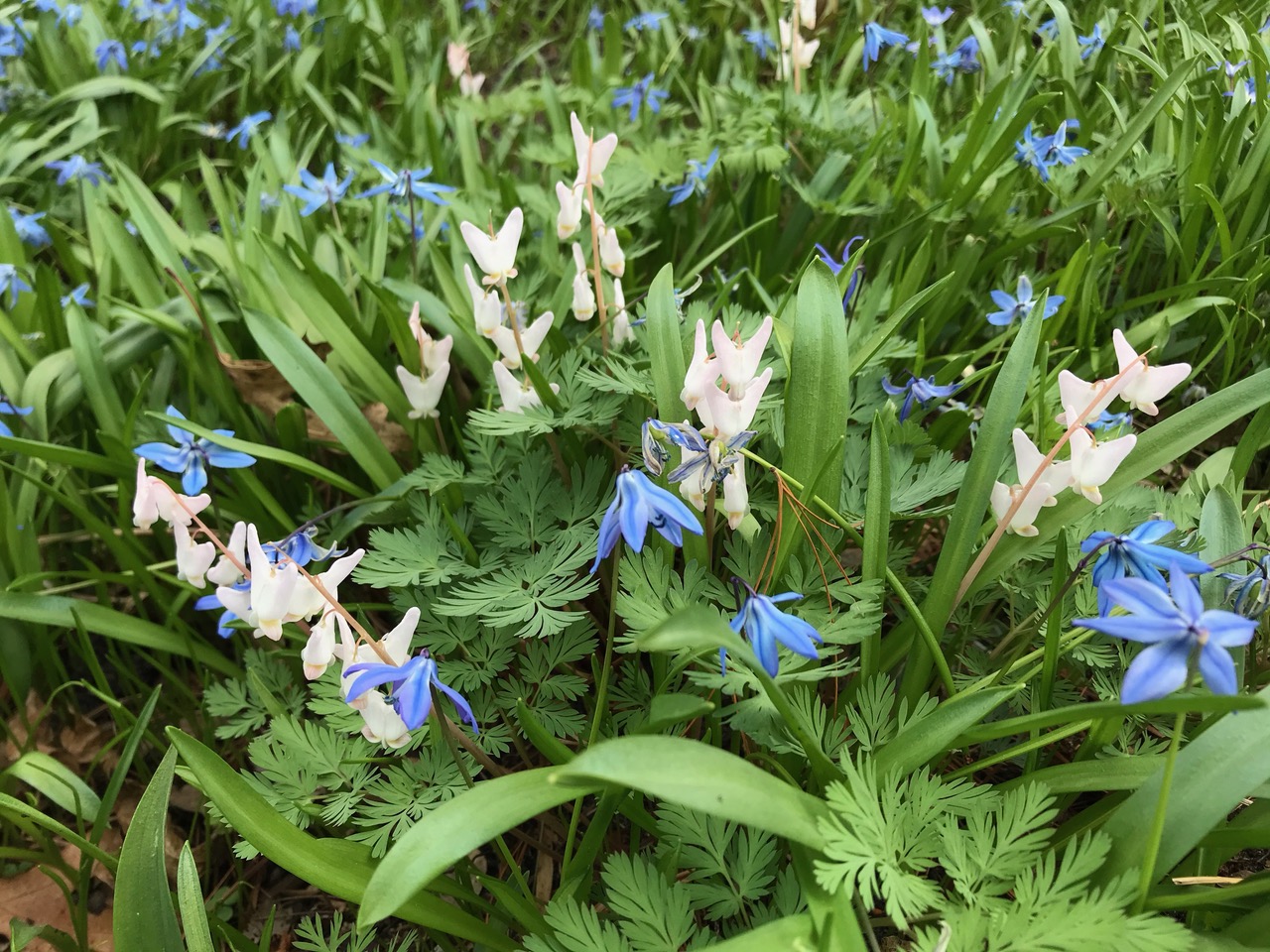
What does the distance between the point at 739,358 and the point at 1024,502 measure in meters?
0.55

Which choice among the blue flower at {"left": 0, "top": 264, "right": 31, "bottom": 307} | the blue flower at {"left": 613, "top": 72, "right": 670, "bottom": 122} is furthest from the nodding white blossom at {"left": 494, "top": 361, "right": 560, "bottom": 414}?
the blue flower at {"left": 613, "top": 72, "right": 670, "bottom": 122}

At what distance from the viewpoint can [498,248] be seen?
1624 millimetres

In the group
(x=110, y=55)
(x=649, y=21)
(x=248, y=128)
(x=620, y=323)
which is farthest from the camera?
(x=649, y=21)

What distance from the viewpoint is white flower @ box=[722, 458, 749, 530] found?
1.37m

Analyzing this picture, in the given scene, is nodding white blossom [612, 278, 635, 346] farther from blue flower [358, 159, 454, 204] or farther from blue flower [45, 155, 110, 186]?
blue flower [45, 155, 110, 186]

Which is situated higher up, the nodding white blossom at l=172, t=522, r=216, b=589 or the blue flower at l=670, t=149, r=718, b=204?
the blue flower at l=670, t=149, r=718, b=204

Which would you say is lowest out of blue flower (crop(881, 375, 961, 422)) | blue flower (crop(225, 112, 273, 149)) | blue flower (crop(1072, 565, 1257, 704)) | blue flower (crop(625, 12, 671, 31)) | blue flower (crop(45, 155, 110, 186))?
blue flower (crop(881, 375, 961, 422))

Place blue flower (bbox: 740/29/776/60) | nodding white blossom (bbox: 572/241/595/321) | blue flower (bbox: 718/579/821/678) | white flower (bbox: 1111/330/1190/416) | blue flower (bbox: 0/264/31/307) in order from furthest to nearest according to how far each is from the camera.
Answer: blue flower (bbox: 740/29/776/60), blue flower (bbox: 0/264/31/307), nodding white blossom (bbox: 572/241/595/321), white flower (bbox: 1111/330/1190/416), blue flower (bbox: 718/579/821/678)

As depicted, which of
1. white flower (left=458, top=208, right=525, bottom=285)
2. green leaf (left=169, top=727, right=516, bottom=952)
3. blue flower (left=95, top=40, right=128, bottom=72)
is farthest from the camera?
blue flower (left=95, top=40, right=128, bottom=72)

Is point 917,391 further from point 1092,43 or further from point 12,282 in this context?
point 12,282

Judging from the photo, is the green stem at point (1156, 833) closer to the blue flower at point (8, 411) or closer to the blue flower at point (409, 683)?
the blue flower at point (409, 683)

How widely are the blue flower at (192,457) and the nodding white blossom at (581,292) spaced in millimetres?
775

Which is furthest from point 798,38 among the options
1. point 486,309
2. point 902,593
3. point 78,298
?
point 78,298

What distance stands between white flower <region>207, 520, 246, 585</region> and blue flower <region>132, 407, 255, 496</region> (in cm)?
23
